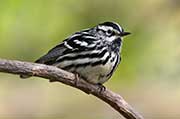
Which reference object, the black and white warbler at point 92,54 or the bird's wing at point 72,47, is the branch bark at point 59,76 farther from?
the bird's wing at point 72,47

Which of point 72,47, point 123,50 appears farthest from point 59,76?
point 123,50

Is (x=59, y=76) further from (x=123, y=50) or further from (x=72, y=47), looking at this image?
(x=123, y=50)

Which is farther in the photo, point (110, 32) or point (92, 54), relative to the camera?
point (110, 32)

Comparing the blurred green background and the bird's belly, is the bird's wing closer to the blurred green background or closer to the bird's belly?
the bird's belly

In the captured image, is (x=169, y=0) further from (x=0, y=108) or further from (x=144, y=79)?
(x=0, y=108)

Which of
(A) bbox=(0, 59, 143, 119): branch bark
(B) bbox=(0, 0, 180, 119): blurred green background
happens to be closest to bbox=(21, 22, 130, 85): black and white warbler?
(A) bbox=(0, 59, 143, 119): branch bark

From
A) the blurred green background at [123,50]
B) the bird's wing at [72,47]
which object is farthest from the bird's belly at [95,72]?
the blurred green background at [123,50]

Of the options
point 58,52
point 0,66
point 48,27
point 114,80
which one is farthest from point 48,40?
point 0,66
